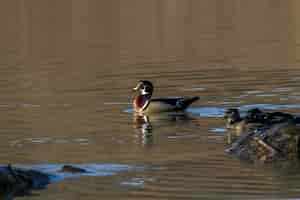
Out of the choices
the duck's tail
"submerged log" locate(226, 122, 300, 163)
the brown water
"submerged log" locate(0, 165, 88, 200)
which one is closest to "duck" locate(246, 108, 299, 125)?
"submerged log" locate(226, 122, 300, 163)

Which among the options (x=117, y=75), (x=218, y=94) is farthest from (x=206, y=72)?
(x=218, y=94)

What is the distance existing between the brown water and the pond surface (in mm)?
23

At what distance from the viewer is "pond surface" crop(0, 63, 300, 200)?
1321cm

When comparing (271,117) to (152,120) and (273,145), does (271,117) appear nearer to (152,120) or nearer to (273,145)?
(273,145)

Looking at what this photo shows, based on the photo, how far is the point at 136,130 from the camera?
18.6 metres

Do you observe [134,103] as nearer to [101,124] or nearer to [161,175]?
[101,124]

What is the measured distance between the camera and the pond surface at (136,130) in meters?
13.2

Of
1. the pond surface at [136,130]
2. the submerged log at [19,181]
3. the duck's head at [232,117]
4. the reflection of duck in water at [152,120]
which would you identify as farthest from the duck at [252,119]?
the submerged log at [19,181]

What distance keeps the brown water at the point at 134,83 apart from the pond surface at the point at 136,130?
0.07 feet

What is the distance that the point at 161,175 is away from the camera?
45.8 ft

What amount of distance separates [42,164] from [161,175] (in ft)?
5.51

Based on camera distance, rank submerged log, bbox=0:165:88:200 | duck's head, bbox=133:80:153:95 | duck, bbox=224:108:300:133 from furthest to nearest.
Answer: duck's head, bbox=133:80:153:95 → duck, bbox=224:108:300:133 → submerged log, bbox=0:165:88:200

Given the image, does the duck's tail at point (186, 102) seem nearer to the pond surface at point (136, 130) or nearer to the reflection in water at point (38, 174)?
the pond surface at point (136, 130)

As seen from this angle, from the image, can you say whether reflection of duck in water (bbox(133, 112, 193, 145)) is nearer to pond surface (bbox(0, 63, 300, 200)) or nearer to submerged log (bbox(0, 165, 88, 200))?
pond surface (bbox(0, 63, 300, 200))
